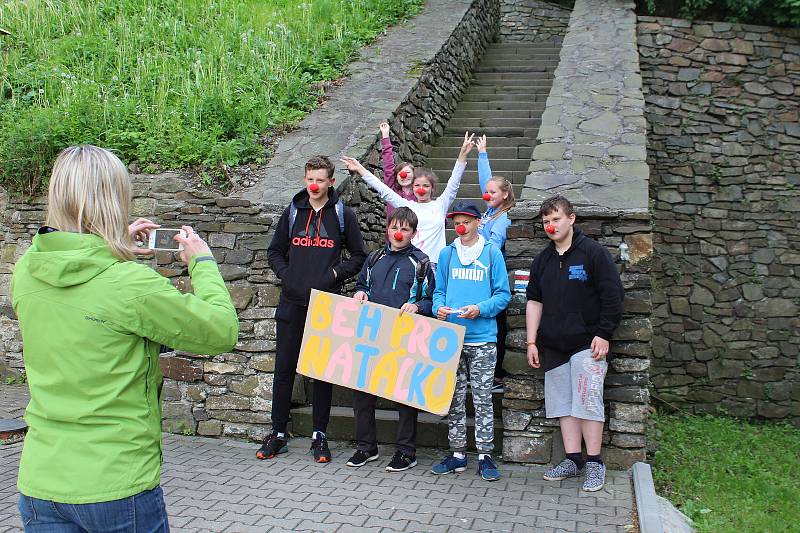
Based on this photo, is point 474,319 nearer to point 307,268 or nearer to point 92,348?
point 307,268

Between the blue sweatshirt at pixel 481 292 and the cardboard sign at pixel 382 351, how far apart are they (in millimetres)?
180

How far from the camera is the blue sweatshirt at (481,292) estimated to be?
507cm

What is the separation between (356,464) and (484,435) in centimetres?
92

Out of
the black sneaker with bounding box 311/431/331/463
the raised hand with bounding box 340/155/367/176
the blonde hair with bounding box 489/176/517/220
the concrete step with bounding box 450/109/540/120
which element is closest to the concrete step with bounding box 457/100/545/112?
the concrete step with bounding box 450/109/540/120

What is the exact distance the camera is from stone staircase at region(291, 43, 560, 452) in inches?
225

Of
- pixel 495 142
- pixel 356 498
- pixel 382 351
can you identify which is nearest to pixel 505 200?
pixel 382 351

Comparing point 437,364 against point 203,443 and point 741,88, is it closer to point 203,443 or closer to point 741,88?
point 203,443

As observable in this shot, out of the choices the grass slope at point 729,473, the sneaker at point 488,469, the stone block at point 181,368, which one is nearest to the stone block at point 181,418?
the stone block at point 181,368

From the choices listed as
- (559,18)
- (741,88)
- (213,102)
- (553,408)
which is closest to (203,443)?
(553,408)

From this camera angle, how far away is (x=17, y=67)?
381 inches

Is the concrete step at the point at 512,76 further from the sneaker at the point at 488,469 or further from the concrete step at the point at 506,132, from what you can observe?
the sneaker at the point at 488,469

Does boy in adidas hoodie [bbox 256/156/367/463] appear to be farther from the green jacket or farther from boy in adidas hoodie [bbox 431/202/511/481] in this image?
the green jacket

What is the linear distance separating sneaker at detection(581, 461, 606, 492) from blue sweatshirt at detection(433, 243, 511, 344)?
3.35ft

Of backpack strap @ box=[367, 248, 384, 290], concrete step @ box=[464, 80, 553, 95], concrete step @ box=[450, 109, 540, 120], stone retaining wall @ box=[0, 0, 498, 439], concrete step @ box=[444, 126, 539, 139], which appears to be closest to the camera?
backpack strap @ box=[367, 248, 384, 290]
